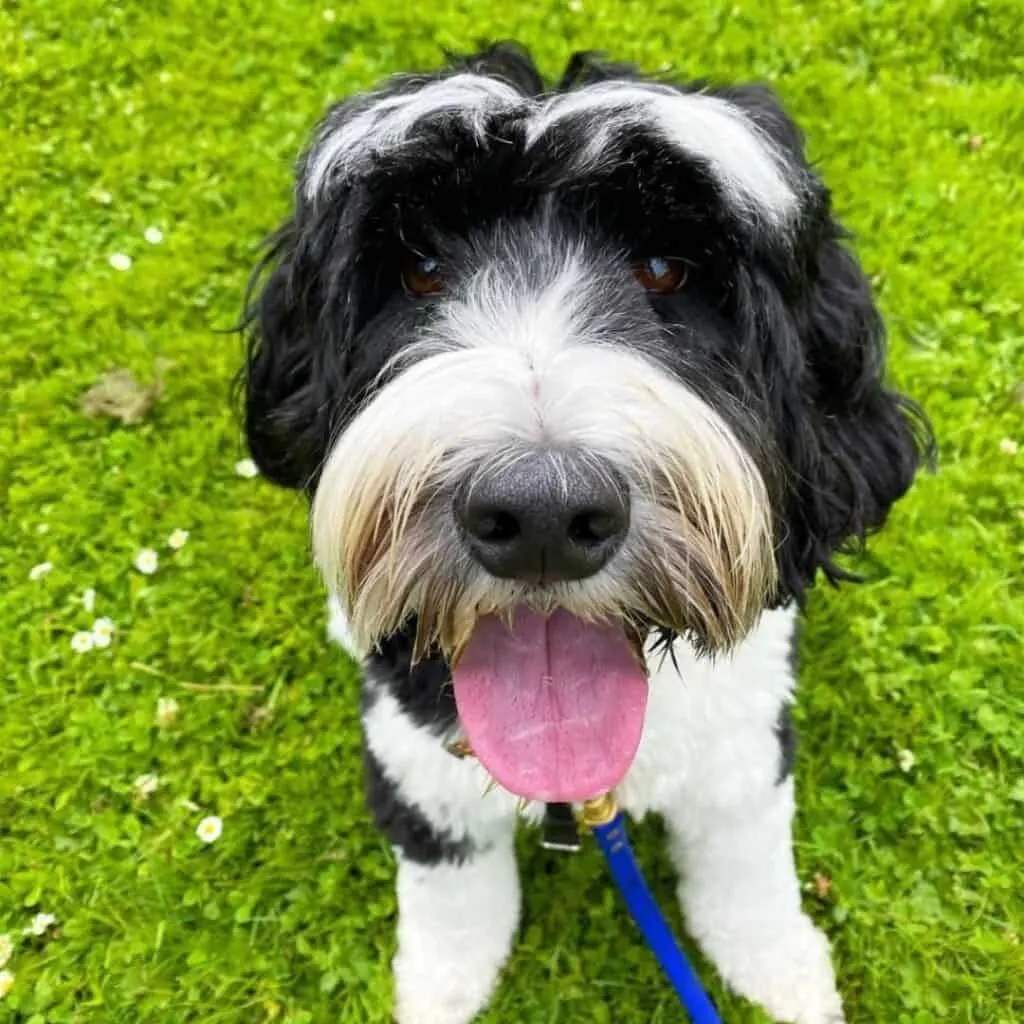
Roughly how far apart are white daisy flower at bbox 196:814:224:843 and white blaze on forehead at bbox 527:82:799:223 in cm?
213

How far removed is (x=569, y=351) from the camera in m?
1.63

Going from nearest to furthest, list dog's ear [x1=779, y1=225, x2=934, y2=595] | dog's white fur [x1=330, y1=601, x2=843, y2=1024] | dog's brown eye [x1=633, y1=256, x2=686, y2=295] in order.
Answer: dog's brown eye [x1=633, y1=256, x2=686, y2=295], dog's ear [x1=779, y1=225, x2=934, y2=595], dog's white fur [x1=330, y1=601, x2=843, y2=1024]

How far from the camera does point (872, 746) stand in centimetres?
305

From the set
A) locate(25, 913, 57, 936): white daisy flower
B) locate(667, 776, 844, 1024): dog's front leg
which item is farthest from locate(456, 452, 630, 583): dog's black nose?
locate(25, 913, 57, 936): white daisy flower

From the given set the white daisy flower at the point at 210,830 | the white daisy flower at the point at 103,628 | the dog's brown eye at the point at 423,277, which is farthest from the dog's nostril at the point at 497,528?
the white daisy flower at the point at 103,628

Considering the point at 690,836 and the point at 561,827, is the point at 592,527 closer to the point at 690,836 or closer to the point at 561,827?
the point at 561,827

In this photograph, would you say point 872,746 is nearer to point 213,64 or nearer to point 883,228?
point 883,228

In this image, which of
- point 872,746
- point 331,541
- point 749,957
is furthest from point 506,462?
point 872,746

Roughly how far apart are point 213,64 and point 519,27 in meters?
1.28

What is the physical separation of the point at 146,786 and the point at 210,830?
25cm

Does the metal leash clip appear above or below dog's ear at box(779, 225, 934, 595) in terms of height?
below

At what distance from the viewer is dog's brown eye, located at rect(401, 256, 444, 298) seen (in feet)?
5.97

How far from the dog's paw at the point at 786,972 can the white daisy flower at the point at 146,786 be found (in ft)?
5.19

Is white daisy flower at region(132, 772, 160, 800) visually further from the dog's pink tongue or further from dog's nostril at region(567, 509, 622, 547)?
dog's nostril at region(567, 509, 622, 547)
